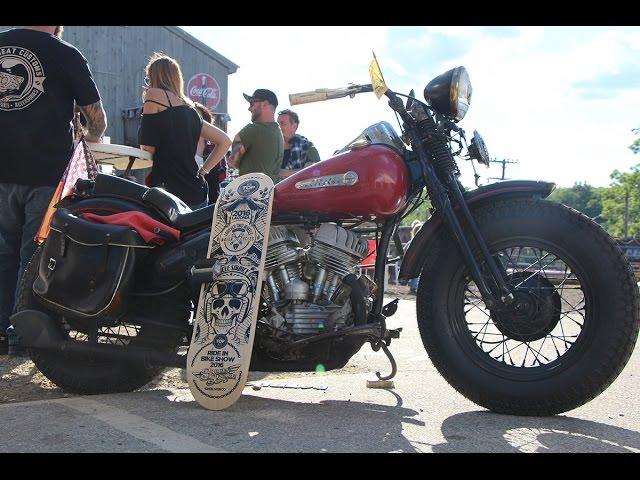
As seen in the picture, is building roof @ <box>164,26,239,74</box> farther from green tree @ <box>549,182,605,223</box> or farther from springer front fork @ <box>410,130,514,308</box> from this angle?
green tree @ <box>549,182,605,223</box>

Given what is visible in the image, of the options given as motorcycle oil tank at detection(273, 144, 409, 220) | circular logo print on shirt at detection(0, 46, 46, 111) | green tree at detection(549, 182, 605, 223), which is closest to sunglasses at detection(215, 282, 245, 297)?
motorcycle oil tank at detection(273, 144, 409, 220)

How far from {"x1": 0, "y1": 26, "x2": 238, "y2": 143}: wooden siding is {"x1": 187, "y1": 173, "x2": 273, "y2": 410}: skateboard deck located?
1650cm

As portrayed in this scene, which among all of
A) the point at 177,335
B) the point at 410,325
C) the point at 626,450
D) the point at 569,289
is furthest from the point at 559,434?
the point at 410,325

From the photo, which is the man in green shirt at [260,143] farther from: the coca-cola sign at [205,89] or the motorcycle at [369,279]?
the coca-cola sign at [205,89]

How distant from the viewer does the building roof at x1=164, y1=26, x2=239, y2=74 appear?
2095 centimetres

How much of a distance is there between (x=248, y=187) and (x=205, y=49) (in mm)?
18788

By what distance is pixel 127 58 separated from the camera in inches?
788

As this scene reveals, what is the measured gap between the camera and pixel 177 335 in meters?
3.51

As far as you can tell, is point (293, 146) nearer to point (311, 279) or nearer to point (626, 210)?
point (311, 279)

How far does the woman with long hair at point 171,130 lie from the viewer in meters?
4.67

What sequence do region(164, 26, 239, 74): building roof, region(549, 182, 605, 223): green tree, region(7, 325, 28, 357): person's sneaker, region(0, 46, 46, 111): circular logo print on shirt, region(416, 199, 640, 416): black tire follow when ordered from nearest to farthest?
region(416, 199, 640, 416): black tire → region(0, 46, 46, 111): circular logo print on shirt → region(7, 325, 28, 357): person's sneaker → region(164, 26, 239, 74): building roof → region(549, 182, 605, 223): green tree

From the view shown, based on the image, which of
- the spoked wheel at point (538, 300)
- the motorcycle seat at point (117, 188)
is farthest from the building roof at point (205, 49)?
the spoked wheel at point (538, 300)

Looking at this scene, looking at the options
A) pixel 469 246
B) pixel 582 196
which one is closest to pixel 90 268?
pixel 469 246
